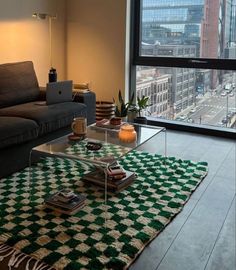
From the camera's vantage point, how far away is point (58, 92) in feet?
12.3

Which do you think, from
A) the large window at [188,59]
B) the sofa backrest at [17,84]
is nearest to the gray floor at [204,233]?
the large window at [188,59]

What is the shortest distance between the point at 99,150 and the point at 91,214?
440mm

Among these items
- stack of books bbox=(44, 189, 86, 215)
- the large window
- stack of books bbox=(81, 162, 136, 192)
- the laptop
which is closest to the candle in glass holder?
stack of books bbox=(81, 162, 136, 192)

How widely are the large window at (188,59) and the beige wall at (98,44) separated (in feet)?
0.82

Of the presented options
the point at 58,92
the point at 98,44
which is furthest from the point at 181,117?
the point at 58,92

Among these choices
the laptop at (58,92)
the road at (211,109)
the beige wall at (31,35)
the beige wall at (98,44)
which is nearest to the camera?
the laptop at (58,92)

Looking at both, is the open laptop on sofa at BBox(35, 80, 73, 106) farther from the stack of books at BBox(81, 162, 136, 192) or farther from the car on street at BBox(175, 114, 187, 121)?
the car on street at BBox(175, 114, 187, 121)

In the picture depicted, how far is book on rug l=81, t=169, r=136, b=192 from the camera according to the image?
9.23 feet

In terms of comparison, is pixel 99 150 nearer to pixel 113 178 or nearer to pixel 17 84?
pixel 113 178

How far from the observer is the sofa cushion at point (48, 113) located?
3.34 metres

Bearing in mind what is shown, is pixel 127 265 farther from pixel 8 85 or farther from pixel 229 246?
pixel 8 85

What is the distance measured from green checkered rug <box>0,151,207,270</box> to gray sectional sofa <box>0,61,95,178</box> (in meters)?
0.20

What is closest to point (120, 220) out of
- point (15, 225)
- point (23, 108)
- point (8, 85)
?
point (15, 225)

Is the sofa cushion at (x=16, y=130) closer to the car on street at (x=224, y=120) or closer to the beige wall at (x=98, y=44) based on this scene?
the beige wall at (x=98, y=44)
